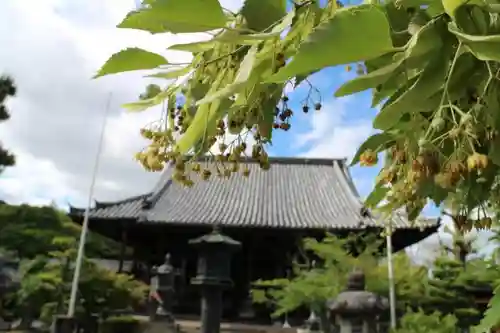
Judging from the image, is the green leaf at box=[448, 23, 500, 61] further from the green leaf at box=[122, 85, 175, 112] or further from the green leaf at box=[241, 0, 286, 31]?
the green leaf at box=[122, 85, 175, 112]

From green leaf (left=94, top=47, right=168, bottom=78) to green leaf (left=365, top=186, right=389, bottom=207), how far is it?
2.11 ft

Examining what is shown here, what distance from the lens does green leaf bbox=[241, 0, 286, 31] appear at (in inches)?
31.9

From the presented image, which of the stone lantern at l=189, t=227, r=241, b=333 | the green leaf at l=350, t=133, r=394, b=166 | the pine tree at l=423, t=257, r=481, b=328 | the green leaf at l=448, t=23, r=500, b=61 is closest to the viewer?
the green leaf at l=448, t=23, r=500, b=61

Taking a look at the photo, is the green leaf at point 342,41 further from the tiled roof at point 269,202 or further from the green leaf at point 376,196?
the tiled roof at point 269,202

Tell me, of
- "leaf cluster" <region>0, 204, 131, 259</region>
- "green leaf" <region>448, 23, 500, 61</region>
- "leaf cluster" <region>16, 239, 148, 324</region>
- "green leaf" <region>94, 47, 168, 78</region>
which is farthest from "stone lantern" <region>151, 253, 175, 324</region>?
"green leaf" <region>448, 23, 500, 61</region>

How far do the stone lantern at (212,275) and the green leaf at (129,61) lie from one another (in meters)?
7.67

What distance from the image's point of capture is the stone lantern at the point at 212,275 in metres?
8.21

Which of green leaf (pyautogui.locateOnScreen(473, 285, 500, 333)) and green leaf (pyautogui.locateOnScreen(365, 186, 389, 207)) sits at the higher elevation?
green leaf (pyautogui.locateOnScreen(365, 186, 389, 207))

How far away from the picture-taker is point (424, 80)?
741 mm

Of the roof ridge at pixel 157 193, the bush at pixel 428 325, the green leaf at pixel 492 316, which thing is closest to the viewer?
the green leaf at pixel 492 316

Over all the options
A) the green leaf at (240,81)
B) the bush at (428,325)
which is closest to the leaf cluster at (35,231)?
the bush at (428,325)

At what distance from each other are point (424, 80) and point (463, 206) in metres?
0.53

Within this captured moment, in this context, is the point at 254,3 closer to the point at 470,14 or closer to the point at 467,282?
the point at 470,14

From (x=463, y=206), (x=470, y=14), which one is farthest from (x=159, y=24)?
(x=463, y=206)
